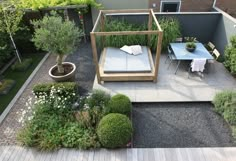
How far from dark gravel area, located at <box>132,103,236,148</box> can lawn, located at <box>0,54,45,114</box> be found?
4490 millimetres

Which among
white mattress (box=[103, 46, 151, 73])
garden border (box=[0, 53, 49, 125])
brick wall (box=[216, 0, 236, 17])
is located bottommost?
garden border (box=[0, 53, 49, 125])

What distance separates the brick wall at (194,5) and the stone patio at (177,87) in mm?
3841

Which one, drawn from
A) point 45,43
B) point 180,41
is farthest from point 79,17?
point 180,41

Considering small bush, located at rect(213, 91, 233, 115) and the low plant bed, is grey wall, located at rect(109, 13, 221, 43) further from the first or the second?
the low plant bed

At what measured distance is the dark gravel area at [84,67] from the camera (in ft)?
23.9

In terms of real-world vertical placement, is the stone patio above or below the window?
below

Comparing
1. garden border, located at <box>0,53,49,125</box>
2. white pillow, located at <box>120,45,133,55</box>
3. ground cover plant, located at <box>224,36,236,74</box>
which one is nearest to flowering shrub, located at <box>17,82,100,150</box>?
garden border, located at <box>0,53,49,125</box>

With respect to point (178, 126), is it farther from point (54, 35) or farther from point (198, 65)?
point (54, 35)

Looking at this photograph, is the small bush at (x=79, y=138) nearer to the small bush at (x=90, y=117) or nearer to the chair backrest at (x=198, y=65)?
the small bush at (x=90, y=117)

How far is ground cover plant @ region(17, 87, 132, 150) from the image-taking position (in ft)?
16.4

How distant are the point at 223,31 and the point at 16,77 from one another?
30.2 feet

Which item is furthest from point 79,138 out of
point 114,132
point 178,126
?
point 178,126

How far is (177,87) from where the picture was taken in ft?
23.0

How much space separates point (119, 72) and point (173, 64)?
2.62 meters
